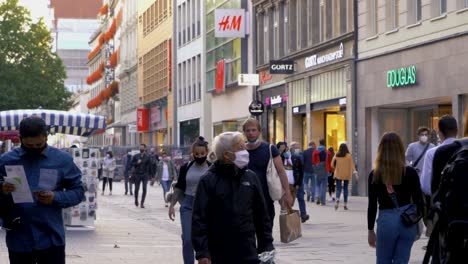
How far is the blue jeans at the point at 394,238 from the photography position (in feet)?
34.2

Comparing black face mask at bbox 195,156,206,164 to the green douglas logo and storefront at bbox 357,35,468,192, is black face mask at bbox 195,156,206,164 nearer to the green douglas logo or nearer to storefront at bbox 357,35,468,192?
storefront at bbox 357,35,468,192

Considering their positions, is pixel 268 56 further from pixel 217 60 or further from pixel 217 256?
pixel 217 256

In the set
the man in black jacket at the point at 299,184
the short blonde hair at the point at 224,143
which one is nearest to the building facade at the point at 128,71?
the man in black jacket at the point at 299,184

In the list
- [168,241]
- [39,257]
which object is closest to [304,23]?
[168,241]

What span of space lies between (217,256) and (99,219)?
19.6 m

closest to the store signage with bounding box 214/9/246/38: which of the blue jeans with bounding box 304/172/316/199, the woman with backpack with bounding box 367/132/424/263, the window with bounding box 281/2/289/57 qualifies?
the window with bounding box 281/2/289/57

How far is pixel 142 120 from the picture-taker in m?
85.0

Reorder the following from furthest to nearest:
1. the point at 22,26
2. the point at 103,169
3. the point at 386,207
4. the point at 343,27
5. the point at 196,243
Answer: the point at 22,26 < the point at 103,169 < the point at 343,27 < the point at 386,207 < the point at 196,243

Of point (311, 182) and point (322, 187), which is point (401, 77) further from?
point (311, 182)

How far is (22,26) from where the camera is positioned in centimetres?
8569

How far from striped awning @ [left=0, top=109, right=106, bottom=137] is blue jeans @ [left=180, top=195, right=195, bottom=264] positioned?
45.9ft

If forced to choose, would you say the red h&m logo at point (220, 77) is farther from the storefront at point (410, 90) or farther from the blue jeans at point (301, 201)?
the blue jeans at point (301, 201)

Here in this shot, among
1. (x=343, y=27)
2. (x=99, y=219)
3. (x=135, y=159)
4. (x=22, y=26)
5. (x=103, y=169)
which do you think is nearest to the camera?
(x=99, y=219)

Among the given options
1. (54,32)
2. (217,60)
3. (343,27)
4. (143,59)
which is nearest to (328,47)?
(343,27)
